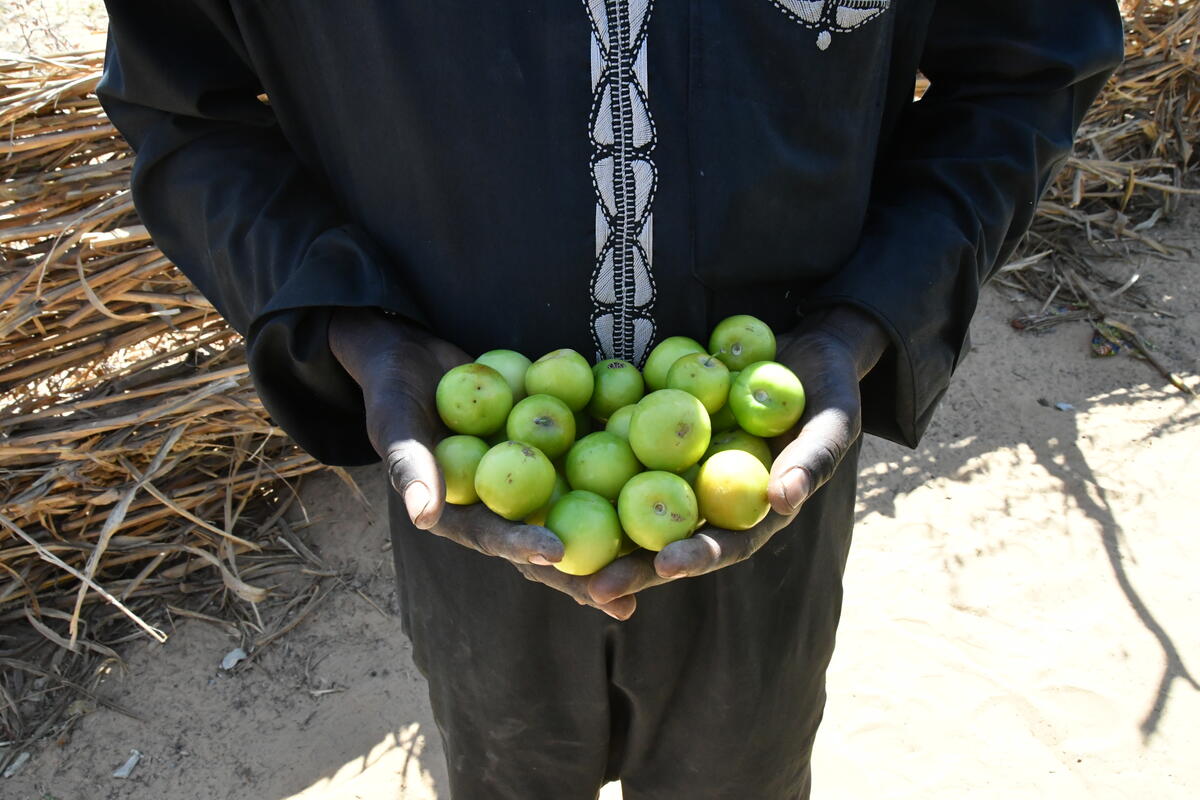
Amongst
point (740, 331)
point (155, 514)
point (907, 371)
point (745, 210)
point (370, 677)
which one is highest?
point (745, 210)

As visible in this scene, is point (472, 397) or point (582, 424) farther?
point (582, 424)

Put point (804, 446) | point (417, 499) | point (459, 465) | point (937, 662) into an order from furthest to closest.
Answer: point (937, 662) < point (459, 465) < point (804, 446) < point (417, 499)

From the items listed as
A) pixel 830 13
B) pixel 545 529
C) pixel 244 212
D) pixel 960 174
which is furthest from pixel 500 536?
pixel 960 174

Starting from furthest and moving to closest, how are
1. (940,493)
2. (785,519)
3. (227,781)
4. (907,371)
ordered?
(940,493)
(227,781)
(907,371)
(785,519)

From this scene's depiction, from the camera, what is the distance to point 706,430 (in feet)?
4.54

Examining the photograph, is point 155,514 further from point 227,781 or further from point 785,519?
point 785,519

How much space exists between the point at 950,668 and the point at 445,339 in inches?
106

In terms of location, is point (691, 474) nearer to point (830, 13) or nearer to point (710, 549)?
point (710, 549)

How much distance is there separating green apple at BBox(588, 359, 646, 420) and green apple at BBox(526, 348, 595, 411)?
0.04 metres

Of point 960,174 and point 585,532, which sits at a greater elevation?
point 960,174

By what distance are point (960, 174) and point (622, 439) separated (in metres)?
0.72

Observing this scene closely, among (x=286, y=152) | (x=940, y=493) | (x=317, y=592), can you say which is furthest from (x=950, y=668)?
(x=286, y=152)

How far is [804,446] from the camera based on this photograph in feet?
3.98

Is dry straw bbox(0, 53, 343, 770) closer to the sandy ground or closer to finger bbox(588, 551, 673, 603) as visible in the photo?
the sandy ground
